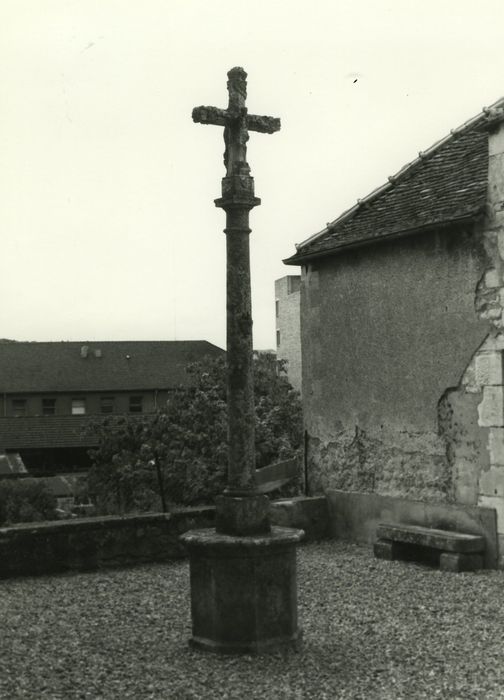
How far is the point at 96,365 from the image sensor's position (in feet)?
210

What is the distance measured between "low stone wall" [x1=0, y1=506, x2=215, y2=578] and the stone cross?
3.54 metres

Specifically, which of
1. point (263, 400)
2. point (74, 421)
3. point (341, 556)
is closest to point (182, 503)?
point (263, 400)

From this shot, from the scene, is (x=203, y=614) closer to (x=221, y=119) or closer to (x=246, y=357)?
(x=246, y=357)

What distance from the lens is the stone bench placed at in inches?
367

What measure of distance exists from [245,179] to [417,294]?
4.40 meters

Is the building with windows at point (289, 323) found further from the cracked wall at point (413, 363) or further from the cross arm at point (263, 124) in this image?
the cross arm at point (263, 124)

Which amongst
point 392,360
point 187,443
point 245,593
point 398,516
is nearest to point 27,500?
point 187,443

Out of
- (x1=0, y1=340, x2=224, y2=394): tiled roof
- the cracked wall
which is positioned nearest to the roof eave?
the cracked wall

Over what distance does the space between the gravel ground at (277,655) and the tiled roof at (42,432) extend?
45.4m

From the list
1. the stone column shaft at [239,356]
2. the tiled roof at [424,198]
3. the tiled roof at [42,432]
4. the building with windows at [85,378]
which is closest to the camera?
the stone column shaft at [239,356]

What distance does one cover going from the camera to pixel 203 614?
249 inches

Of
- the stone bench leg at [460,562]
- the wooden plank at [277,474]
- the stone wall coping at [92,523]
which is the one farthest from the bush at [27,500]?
the stone bench leg at [460,562]

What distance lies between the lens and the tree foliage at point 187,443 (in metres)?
29.2

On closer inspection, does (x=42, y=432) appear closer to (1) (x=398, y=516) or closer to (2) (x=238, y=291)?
(1) (x=398, y=516)
